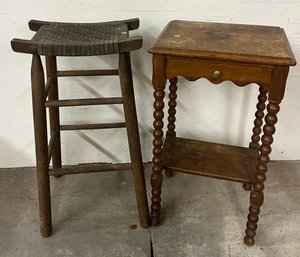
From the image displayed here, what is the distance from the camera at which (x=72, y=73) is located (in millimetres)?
1513

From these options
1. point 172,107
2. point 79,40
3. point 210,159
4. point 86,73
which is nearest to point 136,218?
point 210,159

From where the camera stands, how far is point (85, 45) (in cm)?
117

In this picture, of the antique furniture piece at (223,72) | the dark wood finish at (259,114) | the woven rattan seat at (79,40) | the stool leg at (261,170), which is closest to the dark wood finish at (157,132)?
the antique furniture piece at (223,72)

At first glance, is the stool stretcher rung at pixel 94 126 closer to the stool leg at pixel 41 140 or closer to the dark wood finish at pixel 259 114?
the stool leg at pixel 41 140

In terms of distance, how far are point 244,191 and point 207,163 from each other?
35 centimetres

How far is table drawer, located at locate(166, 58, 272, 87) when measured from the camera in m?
1.16

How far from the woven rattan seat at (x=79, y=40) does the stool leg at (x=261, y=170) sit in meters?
0.49

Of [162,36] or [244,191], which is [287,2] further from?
[244,191]

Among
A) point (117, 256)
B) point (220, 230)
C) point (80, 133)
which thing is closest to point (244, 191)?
point (220, 230)

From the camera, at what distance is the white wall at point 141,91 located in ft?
5.08

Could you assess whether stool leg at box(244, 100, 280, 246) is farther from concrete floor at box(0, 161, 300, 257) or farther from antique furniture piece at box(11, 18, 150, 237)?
antique furniture piece at box(11, 18, 150, 237)

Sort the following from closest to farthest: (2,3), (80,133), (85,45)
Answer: (85,45) < (2,3) < (80,133)

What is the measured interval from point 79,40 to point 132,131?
372mm

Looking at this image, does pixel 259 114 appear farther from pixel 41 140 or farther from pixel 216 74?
pixel 41 140
